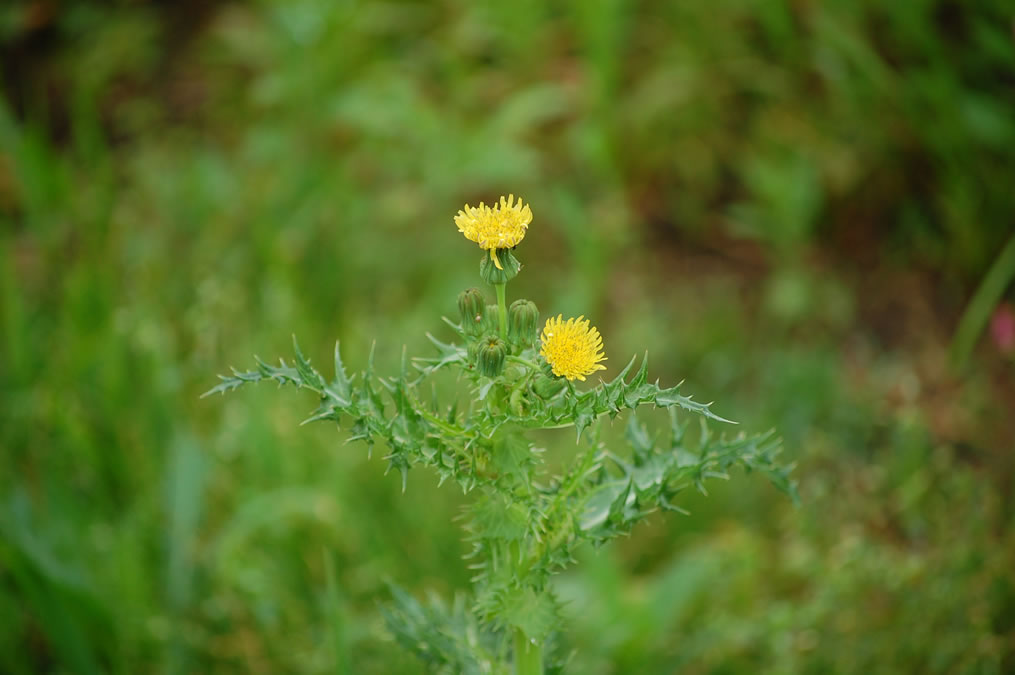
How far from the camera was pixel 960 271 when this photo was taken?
9.67 ft

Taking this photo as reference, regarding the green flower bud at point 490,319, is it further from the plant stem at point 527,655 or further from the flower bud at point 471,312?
the plant stem at point 527,655

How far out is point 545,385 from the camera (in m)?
1.17

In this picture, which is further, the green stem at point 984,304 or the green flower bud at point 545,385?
the green stem at point 984,304

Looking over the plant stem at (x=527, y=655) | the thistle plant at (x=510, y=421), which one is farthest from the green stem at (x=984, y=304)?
the plant stem at (x=527, y=655)

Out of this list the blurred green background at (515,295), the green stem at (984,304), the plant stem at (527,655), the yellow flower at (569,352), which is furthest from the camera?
the green stem at (984,304)

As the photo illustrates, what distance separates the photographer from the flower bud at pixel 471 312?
1.19m

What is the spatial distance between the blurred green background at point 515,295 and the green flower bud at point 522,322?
61cm

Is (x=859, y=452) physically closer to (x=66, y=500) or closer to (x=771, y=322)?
(x=771, y=322)

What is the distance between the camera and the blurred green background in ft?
6.93

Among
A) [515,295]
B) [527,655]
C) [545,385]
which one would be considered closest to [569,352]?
[545,385]

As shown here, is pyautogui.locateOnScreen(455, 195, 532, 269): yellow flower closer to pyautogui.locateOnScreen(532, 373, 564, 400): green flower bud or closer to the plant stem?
pyautogui.locateOnScreen(532, 373, 564, 400): green flower bud

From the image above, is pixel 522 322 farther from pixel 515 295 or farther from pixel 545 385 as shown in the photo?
pixel 515 295

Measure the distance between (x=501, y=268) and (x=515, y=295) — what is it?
1.84m

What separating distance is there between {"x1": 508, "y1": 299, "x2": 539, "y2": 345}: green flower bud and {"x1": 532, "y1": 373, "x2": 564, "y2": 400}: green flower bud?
0.18 feet
